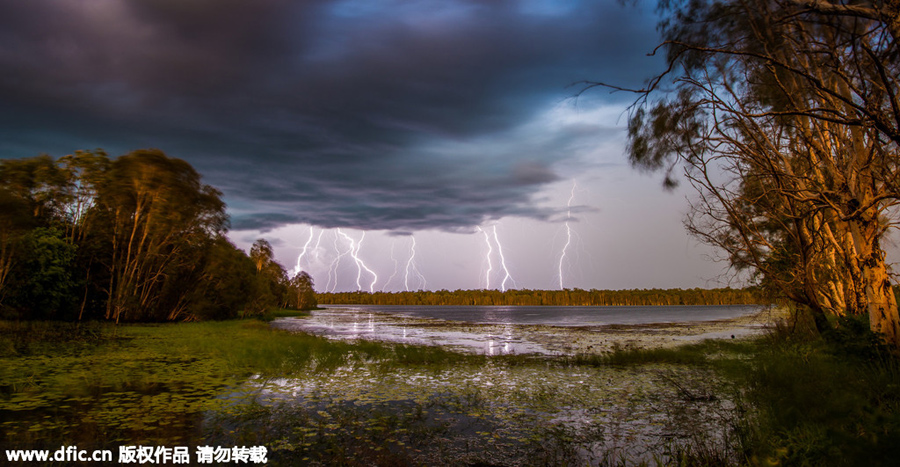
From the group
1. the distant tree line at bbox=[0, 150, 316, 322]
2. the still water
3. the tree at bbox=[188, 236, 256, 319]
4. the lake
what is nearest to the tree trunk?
the lake

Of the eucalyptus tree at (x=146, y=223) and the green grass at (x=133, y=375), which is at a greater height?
the eucalyptus tree at (x=146, y=223)

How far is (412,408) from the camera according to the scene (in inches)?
443

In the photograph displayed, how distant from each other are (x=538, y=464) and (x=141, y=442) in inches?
280

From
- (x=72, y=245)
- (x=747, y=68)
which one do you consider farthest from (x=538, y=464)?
(x=72, y=245)

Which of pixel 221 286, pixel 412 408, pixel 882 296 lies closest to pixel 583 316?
pixel 221 286

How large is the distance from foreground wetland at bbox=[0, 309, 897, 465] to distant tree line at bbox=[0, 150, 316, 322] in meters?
18.7

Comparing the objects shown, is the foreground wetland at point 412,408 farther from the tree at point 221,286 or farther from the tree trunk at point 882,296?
the tree at point 221,286

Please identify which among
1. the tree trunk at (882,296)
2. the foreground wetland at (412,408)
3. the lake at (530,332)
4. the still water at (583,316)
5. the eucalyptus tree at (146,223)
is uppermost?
the eucalyptus tree at (146,223)

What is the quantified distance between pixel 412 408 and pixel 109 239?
44.2 metres

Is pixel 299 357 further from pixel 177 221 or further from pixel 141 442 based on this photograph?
pixel 177 221

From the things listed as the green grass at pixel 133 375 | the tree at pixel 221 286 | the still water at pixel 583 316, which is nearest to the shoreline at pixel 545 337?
the green grass at pixel 133 375

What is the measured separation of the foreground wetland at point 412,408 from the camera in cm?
779

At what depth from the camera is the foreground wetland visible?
7793 millimetres

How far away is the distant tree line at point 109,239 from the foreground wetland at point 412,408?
18.7 metres
